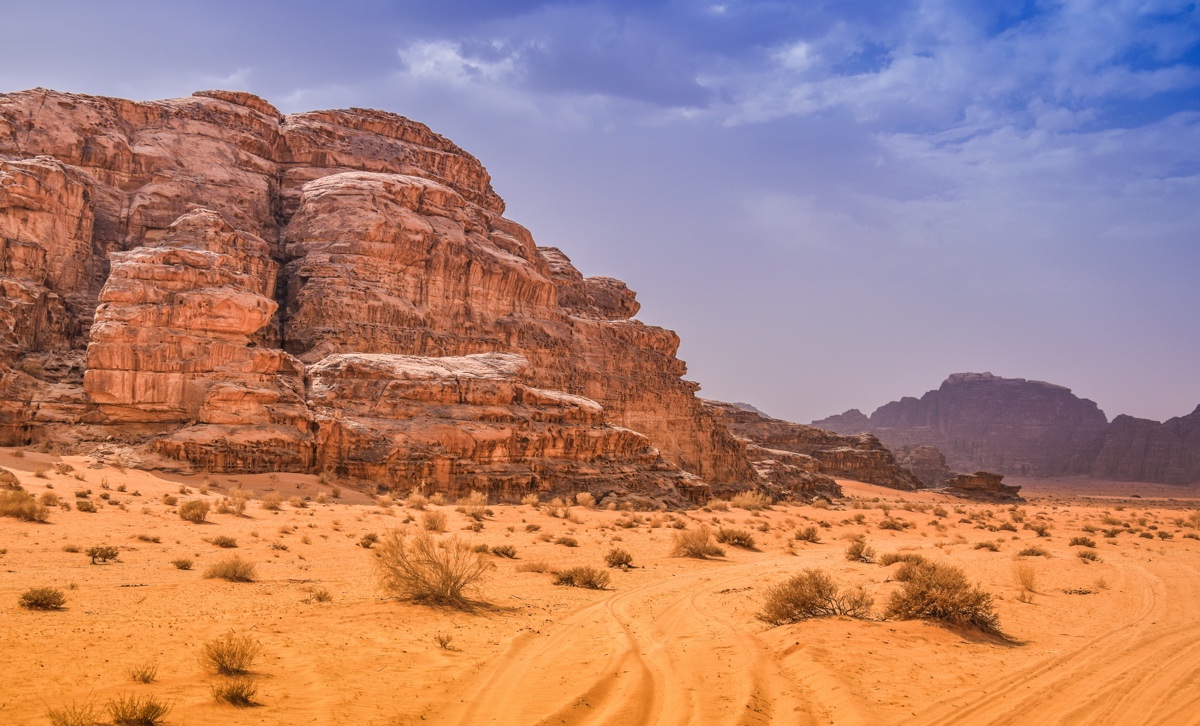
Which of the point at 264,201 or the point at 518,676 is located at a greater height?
the point at 264,201

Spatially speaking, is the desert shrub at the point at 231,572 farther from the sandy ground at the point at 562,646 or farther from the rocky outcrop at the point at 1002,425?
the rocky outcrop at the point at 1002,425

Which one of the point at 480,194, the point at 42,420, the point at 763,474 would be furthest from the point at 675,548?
the point at 480,194

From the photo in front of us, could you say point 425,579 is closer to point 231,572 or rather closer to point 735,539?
point 231,572

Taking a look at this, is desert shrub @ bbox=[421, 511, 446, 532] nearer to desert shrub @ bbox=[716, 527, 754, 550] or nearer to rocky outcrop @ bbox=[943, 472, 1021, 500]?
desert shrub @ bbox=[716, 527, 754, 550]

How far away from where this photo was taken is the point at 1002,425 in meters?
156

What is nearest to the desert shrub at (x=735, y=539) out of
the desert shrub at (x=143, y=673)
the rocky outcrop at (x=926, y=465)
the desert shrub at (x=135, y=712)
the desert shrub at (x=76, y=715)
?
the desert shrub at (x=143, y=673)

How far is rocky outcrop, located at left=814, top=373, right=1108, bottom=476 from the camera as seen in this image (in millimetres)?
137625

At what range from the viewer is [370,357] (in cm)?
3400

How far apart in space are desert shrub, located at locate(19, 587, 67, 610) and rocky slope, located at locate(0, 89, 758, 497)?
66.2 feet

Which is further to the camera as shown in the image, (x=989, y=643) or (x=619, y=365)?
(x=619, y=365)

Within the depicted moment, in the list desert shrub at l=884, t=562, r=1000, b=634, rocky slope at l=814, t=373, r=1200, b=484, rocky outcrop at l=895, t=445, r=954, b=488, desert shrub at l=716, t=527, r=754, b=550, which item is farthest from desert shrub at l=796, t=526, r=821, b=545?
rocky slope at l=814, t=373, r=1200, b=484

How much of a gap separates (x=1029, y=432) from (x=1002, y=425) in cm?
A: 490

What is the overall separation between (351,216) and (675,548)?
3334cm

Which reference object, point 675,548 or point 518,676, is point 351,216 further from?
point 518,676
